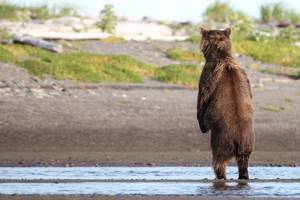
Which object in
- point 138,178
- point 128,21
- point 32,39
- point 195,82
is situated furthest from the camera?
point 128,21

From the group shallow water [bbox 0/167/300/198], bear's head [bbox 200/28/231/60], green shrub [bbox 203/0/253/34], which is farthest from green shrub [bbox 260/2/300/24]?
bear's head [bbox 200/28/231/60]

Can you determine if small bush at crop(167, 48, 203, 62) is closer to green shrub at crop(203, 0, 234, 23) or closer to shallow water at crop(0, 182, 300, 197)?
green shrub at crop(203, 0, 234, 23)

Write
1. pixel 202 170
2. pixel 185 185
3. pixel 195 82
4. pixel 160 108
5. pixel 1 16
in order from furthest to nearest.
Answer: pixel 1 16 < pixel 195 82 < pixel 160 108 < pixel 202 170 < pixel 185 185

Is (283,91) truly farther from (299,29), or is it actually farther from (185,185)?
(299,29)

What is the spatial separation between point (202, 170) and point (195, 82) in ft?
24.2

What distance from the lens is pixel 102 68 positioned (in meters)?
21.2

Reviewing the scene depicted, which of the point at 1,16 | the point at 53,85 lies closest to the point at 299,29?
the point at 1,16

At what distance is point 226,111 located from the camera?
39.0 feet

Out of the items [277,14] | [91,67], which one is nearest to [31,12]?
[277,14]

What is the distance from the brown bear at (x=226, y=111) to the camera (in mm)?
11828

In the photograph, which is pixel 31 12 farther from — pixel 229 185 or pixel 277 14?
pixel 229 185

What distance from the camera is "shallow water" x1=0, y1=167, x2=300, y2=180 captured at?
12.4m

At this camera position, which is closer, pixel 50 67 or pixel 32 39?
pixel 50 67

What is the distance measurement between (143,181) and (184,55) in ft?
39.5
